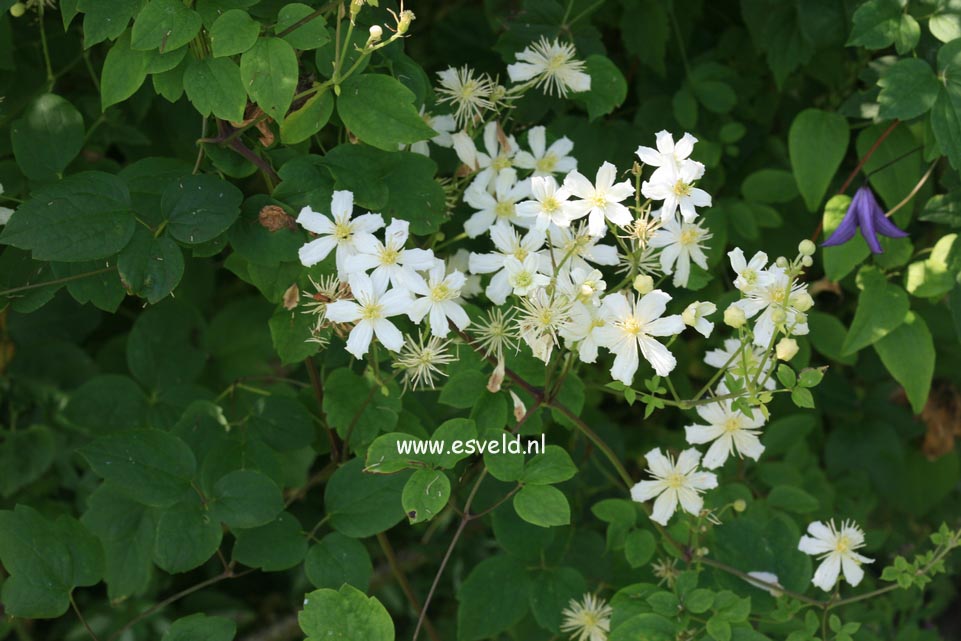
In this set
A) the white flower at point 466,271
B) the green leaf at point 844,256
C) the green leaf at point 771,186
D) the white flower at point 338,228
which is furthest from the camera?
the green leaf at point 771,186

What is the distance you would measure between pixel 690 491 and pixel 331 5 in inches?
30.5

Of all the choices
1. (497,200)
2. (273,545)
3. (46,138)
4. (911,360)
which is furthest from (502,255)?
(911,360)

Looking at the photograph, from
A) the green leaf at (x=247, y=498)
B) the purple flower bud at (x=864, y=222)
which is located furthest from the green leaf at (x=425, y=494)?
the purple flower bud at (x=864, y=222)

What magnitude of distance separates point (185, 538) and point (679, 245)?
717mm

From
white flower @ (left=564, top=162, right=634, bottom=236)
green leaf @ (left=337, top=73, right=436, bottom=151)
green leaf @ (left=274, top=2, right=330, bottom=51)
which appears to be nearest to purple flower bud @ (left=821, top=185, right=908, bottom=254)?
white flower @ (left=564, top=162, right=634, bottom=236)

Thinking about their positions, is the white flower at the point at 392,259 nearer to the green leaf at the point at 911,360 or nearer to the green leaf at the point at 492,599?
the green leaf at the point at 492,599

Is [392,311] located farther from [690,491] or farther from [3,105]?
[3,105]

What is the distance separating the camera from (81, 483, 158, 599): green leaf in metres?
1.37

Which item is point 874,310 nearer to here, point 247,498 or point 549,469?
point 549,469

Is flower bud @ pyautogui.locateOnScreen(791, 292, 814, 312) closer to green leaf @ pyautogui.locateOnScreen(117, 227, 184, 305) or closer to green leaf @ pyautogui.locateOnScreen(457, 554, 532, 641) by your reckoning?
green leaf @ pyautogui.locateOnScreen(457, 554, 532, 641)

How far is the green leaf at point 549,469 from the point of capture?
1.14 meters

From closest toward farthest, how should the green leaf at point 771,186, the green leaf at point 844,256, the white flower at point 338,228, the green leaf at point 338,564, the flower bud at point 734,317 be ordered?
1. the flower bud at point 734,317
2. the white flower at point 338,228
3. the green leaf at point 338,564
4. the green leaf at point 844,256
5. the green leaf at point 771,186

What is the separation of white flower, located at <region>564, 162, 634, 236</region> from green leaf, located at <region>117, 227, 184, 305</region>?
0.47 metres

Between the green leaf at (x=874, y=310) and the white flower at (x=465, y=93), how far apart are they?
0.68 m
